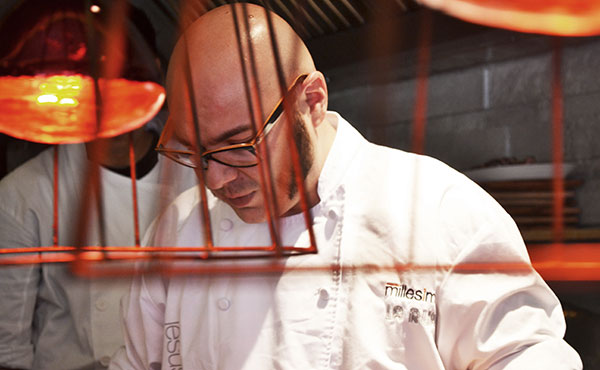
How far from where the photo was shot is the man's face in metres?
0.52

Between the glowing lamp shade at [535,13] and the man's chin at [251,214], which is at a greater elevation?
the glowing lamp shade at [535,13]

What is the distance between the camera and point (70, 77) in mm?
543

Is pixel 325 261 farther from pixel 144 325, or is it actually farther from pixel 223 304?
pixel 144 325

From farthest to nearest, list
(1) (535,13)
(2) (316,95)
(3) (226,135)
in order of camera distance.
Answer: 1. (2) (316,95)
2. (3) (226,135)
3. (1) (535,13)

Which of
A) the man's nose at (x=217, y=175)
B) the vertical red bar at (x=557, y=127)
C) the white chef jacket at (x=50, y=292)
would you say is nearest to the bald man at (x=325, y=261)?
the man's nose at (x=217, y=175)

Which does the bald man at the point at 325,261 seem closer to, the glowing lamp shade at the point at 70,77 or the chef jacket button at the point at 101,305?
the glowing lamp shade at the point at 70,77

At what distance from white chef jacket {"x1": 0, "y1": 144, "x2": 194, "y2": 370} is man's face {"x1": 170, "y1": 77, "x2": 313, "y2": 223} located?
293mm

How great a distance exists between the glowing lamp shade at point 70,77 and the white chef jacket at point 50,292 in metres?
0.17

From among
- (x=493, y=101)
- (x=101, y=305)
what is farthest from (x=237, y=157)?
(x=493, y=101)

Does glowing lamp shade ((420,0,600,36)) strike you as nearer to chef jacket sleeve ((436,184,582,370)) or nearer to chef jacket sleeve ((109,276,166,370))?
chef jacket sleeve ((436,184,582,370))

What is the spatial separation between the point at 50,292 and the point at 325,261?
520 millimetres

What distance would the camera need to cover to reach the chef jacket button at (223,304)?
2.35 feet

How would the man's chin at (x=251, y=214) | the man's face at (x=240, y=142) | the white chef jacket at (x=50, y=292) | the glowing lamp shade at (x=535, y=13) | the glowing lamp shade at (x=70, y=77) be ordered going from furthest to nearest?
the white chef jacket at (x=50, y=292) < the man's chin at (x=251, y=214) < the man's face at (x=240, y=142) < the glowing lamp shade at (x=70, y=77) < the glowing lamp shade at (x=535, y=13)

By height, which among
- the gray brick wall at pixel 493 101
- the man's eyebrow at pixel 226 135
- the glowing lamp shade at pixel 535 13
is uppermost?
the gray brick wall at pixel 493 101
